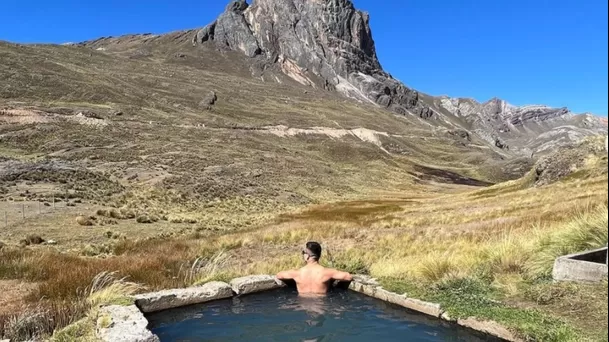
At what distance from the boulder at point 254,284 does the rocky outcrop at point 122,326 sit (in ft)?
10.2

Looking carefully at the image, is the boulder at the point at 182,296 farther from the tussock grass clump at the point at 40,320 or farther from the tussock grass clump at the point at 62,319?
the tussock grass clump at the point at 40,320

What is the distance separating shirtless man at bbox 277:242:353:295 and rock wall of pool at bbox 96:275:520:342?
278 mm

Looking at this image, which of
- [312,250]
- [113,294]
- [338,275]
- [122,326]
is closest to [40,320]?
[113,294]

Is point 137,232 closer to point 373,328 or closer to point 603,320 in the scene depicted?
point 373,328

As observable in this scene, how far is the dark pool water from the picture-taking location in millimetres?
10148

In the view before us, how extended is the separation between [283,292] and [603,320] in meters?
7.26

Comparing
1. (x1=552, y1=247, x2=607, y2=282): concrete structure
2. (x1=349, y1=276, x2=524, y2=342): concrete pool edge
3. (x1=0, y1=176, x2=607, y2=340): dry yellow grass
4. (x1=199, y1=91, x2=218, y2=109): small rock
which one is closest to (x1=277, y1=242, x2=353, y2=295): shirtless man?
(x1=349, y1=276, x2=524, y2=342): concrete pool edge

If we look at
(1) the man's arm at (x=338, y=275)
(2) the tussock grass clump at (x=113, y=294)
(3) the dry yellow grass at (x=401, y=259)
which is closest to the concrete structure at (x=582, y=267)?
(3) the dry yellow grass at (x=401, y=259)

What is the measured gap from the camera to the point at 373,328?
34.7 ft

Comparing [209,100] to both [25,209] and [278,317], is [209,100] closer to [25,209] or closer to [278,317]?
[25,209]

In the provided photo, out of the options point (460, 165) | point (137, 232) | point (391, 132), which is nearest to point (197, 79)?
point (391, 132)

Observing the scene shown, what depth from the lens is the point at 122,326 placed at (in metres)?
9.14

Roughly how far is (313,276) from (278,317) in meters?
1.99

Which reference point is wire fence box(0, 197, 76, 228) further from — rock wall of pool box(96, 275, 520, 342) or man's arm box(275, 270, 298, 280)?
man's arm box(275, 270, 298, 280)
